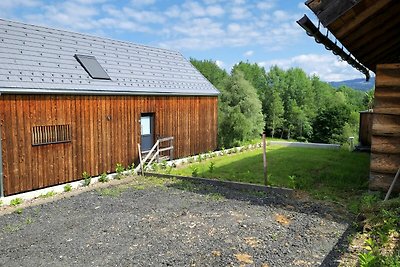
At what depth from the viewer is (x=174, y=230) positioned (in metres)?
6.60

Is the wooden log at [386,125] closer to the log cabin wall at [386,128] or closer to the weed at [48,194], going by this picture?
the log cabin wall at [386,128]

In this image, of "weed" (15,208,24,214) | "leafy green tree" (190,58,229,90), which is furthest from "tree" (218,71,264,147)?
"leafy green tree" (190,58,229,90)

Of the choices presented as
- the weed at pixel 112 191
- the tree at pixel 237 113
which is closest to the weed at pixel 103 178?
the weed at pixel 112 191

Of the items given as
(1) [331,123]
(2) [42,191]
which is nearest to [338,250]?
(2) [42,191]

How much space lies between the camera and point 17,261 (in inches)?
214

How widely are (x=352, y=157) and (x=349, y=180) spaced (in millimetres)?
4791

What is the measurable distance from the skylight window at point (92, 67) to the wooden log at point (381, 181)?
9241mm

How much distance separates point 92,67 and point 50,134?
10.8ft

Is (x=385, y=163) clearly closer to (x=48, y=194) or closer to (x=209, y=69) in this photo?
(x=48, y=194)

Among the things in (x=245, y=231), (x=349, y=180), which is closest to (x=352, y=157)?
(x=349, y=180)

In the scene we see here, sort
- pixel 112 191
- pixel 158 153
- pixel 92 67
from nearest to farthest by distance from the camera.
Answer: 1. pixel 112 191
2. pixel 92 67
3. pixel 158 153

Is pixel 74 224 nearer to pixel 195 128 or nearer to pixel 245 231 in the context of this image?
pixel 245 231

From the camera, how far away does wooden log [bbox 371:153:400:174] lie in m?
7.41

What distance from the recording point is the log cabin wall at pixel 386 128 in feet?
24.3
